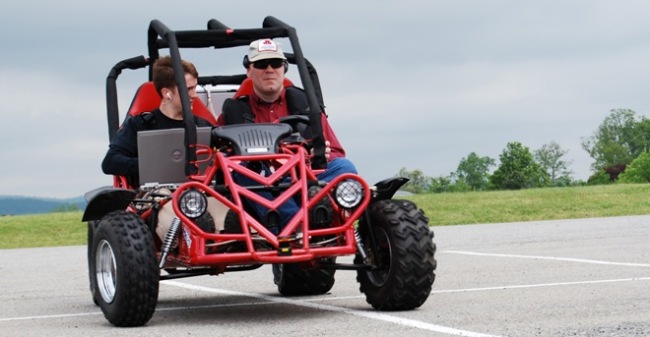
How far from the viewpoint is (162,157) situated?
9539 mm

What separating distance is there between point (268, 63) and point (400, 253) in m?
2.08

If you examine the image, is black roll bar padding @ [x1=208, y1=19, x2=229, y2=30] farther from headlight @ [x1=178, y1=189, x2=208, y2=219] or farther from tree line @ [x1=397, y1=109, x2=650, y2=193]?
tree line @ [x1=397, y1=109, x2=650, y2=193]

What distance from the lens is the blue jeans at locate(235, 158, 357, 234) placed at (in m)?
8.54

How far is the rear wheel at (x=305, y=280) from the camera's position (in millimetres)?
10820

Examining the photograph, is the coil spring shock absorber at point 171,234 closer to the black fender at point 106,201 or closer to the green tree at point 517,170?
the black fender at point 106,201

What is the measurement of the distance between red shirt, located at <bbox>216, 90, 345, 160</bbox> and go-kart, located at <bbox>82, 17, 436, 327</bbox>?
1.67ft

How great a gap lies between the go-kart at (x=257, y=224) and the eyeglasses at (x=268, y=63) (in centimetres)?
34

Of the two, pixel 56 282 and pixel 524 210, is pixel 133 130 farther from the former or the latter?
pixel 524 210

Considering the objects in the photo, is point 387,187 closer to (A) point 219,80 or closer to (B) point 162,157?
(B) point 162,157

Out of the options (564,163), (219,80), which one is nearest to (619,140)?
(564,163)

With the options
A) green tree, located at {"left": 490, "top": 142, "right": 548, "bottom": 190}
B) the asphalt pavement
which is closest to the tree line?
green tree, located at {"left": 490, "top": 142, "right": 548, "bottom": 190}

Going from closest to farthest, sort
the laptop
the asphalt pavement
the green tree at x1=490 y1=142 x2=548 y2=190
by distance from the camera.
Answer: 1. the asphalt pavement
2. the laptop
3. the green tree at x1=490 y1=142 x2=548 y2=190

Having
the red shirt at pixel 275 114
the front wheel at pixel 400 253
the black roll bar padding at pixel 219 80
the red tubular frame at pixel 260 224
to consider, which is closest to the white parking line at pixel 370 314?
the front wheel at pixel 400 253

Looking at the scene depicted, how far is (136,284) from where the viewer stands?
27.2 ft
